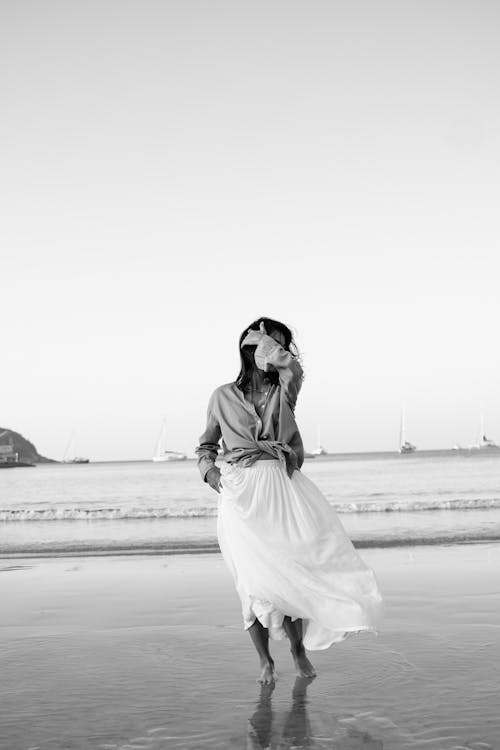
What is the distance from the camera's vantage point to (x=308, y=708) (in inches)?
136

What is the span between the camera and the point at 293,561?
12.8 ft

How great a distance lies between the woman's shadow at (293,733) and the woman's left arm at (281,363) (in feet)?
5.20

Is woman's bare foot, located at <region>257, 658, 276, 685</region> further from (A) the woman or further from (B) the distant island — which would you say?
(B) the distant island

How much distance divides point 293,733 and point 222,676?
0.98 meters

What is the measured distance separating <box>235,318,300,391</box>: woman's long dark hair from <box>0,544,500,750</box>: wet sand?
164 centimetres

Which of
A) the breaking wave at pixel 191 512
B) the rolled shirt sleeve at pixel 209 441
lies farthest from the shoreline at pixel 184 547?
the rolled shirt sleeve at pixel 209 441

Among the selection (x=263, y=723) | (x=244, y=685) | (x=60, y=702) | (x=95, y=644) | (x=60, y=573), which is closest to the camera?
(x=263, y=723)

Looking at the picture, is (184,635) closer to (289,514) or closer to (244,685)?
(244,685)

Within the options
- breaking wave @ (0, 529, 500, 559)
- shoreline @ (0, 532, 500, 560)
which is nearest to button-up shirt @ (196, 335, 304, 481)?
shoreline @ (0, 532, 500, 560)

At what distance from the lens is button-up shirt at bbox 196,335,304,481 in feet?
13.4

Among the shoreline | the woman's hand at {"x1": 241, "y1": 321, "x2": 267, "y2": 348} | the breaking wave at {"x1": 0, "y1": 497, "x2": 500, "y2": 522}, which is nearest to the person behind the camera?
the woman's hand at {"x1": 241, "y1": 321, "x2": 267, "y2": 348}

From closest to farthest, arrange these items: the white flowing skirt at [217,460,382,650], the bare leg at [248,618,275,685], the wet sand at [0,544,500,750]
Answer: the wet sand at [0,544,500,750], the white flowing skirt at [217,460,382,650], the bare leg at [248,618,275,685]

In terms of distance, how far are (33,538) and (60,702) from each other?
401 inches

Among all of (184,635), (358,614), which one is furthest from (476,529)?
(358,614)
